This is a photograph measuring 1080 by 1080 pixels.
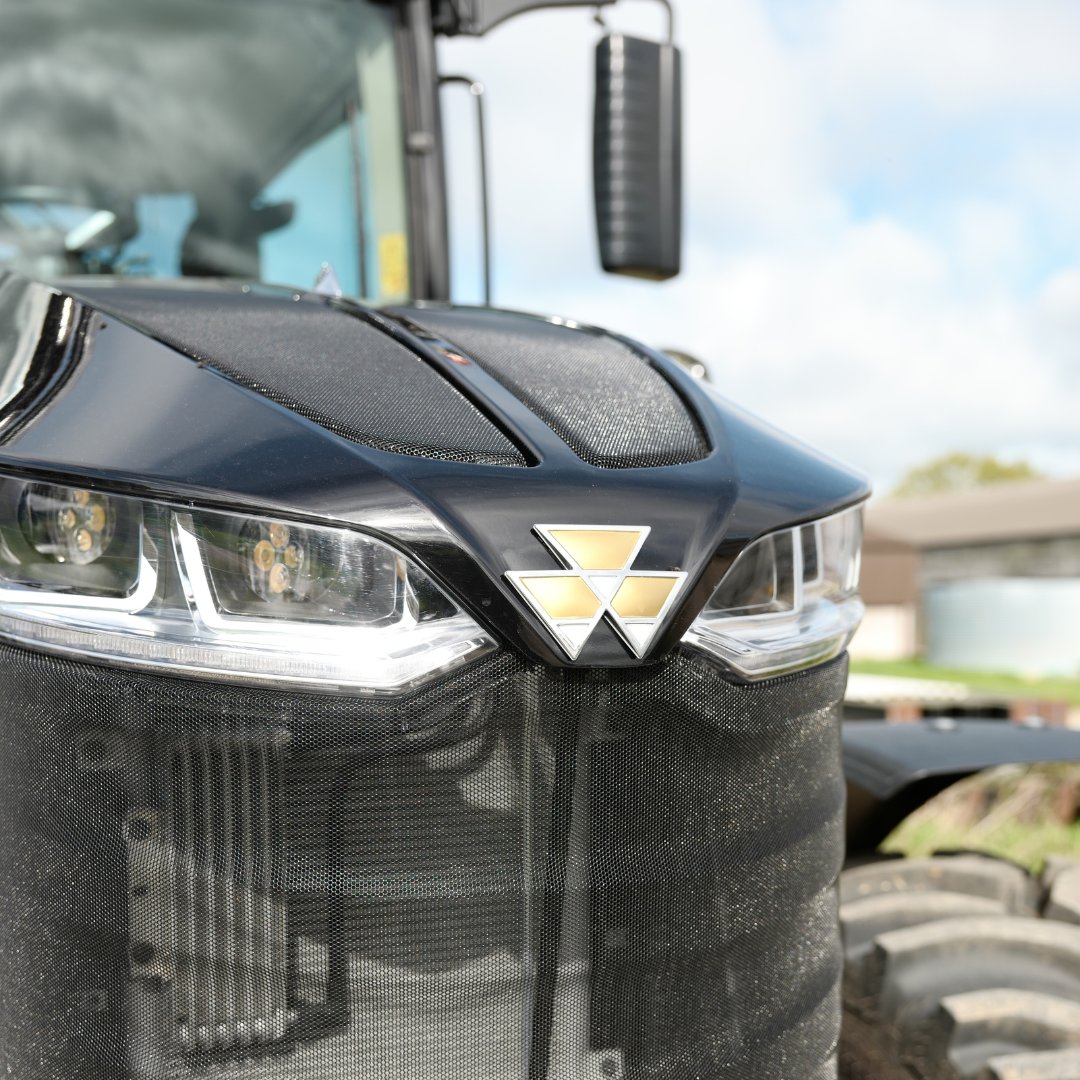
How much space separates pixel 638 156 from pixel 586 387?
3.60 feet

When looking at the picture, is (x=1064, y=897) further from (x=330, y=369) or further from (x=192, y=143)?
(x=192, y=143)

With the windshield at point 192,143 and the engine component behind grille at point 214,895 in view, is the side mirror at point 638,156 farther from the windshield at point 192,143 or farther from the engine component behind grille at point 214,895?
the engine component behind grille at point 214,895

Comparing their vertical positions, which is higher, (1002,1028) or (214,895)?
(214,895)

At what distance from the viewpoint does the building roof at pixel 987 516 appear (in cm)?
2314

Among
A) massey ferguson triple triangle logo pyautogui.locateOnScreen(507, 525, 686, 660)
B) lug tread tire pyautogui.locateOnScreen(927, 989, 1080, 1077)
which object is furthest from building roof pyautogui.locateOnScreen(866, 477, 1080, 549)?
massey ferguson triple triangle logo pyautogui.locateOnScreen(507, 525, 686, 660)

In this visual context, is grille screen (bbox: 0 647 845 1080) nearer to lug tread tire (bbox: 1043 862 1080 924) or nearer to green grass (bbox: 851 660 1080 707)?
lug tread tire (bbox: 1043 862 1080 924)

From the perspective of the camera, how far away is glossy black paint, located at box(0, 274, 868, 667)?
129 cm

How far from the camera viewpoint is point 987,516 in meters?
24.9

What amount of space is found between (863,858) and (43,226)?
2.13m

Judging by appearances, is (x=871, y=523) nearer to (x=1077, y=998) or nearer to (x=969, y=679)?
(x=969, y=679)

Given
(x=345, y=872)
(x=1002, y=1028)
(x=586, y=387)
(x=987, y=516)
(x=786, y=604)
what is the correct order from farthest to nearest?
(x=987, y=516) → (x=1002, y=1028) → (x=586, y=387) → (x=786, y=604) → (x=345, y=872)

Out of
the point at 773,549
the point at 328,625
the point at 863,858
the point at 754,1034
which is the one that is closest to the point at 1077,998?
the point at 863,858

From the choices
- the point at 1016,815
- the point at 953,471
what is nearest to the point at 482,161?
the point at 1016,815

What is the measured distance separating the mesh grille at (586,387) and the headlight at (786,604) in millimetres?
151
